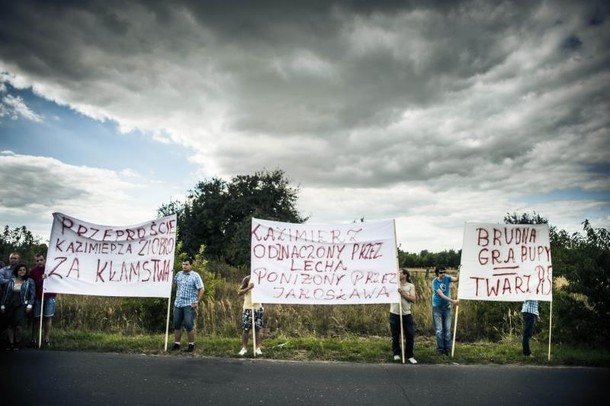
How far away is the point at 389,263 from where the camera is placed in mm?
8664

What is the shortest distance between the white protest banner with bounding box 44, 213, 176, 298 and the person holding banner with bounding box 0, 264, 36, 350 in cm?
39

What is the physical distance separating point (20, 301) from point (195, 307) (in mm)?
3826

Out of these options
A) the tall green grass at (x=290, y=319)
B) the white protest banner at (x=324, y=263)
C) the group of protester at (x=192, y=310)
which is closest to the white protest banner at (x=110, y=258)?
the group of protester at (x=192, y=310)

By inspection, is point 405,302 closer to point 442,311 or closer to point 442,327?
point 442,311

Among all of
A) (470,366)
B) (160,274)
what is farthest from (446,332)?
(160,274)

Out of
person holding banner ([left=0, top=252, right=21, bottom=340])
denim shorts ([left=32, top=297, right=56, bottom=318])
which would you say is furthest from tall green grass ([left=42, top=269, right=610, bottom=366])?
person holding banner ([left=0, top=252, right=21, bottom=340])

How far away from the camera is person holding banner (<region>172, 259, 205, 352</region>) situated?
8.38m

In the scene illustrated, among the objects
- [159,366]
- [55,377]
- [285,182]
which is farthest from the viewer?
[285,182]

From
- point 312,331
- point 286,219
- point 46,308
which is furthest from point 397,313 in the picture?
point 286,219

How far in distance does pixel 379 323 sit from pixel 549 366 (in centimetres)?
456

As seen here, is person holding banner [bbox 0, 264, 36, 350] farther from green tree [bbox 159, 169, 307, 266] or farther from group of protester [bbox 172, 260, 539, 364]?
green tree [bbox 159, 169, 307, 266]

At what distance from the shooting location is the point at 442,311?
8.73 meters

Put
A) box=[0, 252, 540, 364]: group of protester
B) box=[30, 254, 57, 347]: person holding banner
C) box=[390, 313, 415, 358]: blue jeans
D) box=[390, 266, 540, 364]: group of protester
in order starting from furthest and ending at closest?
box=[30, 254, 57, 347]: person holding banner
box=[0, 252, 540, 364]: group of protester
box=[390, 266, 540, 364]: group of protester
box=[390, 313, 415, 358]: blue jeans

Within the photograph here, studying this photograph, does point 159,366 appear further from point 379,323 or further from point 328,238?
point 379,323
